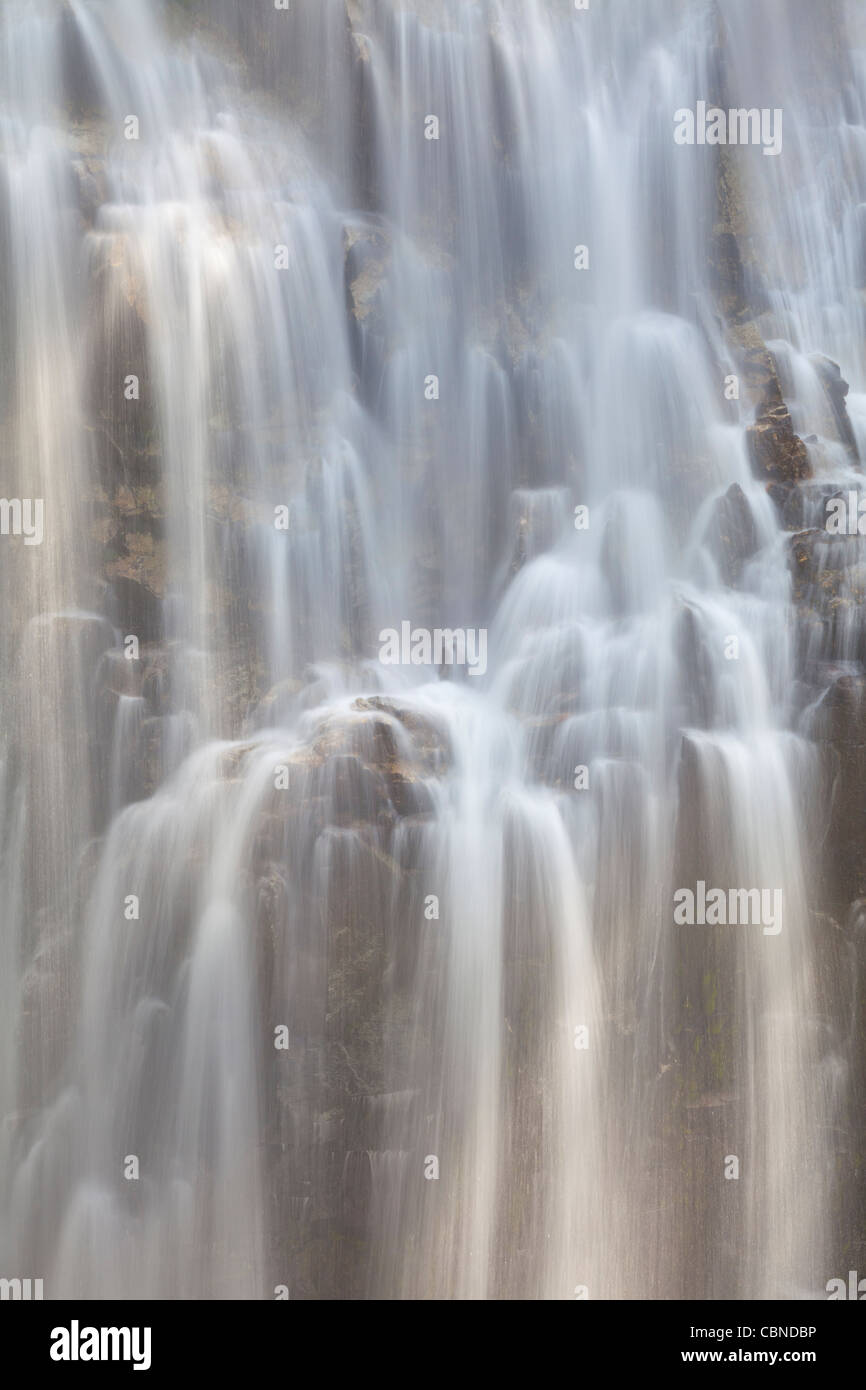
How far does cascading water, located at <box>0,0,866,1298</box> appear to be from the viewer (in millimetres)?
5078

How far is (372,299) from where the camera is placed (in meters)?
5.90
